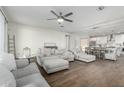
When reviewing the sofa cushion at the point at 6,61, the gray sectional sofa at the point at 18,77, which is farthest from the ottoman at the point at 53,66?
the sofa cushion at the point at 6,61

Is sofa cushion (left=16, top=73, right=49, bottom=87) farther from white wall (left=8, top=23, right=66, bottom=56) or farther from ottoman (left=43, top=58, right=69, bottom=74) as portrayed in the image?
white wall (left=8, top=23, right=66, bottom=56)

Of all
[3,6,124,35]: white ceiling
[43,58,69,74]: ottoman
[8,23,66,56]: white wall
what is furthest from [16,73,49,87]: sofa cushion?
[8,23,66,56]: white wall

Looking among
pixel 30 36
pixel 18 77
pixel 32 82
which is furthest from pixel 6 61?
pixel 30 36

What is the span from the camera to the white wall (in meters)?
4.85

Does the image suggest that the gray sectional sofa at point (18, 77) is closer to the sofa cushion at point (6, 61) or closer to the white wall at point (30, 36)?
the sofa cushion at point (6, 61)

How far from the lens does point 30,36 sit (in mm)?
5379

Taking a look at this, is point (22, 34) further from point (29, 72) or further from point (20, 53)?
point (29, 72)

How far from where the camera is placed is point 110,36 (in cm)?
816

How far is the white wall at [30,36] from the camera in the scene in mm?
4851

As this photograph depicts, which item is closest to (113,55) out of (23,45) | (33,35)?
(33,35)

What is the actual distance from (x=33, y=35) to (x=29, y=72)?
4.39 m
